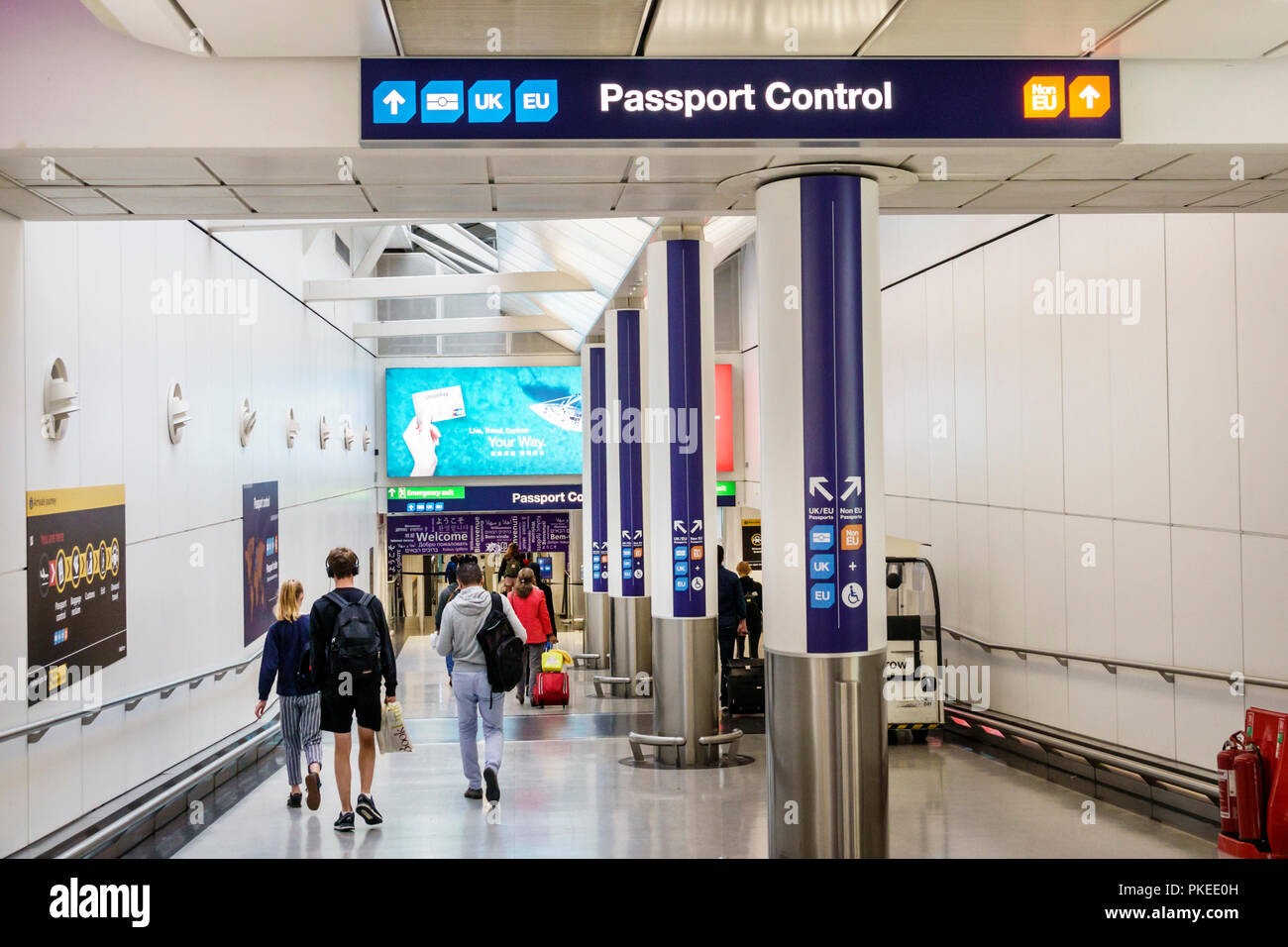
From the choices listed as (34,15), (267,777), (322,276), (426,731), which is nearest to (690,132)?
(34,15)

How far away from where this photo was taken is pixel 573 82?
480cm

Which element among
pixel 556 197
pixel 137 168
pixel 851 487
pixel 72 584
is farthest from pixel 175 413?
pixel 851 487

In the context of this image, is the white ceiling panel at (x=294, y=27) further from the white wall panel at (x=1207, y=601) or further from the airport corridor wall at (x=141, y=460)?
the white wall panel at (x=1207, y=601)

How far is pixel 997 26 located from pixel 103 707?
5745 mm

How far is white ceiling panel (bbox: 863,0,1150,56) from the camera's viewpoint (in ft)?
14.6

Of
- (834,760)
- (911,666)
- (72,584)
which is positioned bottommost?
(911,666)

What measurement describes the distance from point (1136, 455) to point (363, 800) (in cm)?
553

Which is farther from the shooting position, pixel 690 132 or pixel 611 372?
pixel 611 372

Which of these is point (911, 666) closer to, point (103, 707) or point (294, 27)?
point (103, 707)

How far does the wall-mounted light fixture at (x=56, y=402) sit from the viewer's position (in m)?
5.88

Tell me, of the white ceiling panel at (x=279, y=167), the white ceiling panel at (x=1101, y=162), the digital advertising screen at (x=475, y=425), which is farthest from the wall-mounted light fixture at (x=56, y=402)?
the digital advertising screen at (x=475, y=425)

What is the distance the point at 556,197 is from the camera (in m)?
5.69
